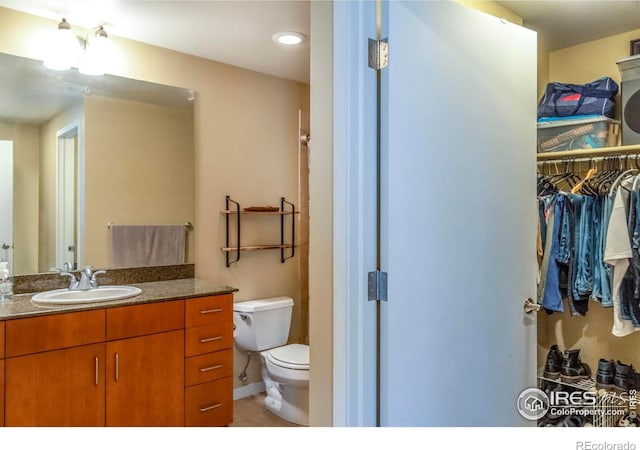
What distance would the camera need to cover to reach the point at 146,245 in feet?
8.68

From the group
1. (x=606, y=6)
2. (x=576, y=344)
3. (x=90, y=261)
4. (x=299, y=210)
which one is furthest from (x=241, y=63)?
(x=576, y=344)

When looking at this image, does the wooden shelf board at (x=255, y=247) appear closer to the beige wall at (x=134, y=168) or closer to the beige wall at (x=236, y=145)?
the beige wall at (x=236, y=145)

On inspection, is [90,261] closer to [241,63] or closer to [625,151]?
[241,63]

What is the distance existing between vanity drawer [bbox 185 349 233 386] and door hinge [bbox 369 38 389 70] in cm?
180

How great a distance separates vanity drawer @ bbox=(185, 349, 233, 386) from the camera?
7.67ft

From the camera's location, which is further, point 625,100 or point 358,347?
point 625,100

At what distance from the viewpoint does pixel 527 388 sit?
5.79 ft

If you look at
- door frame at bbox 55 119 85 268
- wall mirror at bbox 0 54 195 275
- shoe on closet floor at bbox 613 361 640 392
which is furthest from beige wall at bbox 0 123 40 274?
shoe on closet floor at bbox 613 361 640 392

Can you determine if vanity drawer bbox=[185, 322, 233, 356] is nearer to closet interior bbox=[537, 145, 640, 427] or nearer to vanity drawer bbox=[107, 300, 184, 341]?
vanity drawer bbox=[107, 300, 184, 341]

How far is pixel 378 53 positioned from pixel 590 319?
223 centimetres

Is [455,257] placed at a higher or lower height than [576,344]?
higher

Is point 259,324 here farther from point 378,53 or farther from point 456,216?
point 378,53

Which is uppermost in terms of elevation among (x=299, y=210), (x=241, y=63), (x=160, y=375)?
(x=241, y=63)
